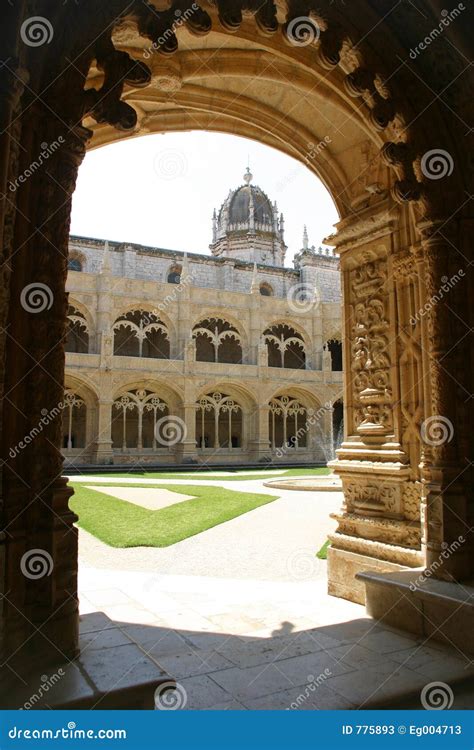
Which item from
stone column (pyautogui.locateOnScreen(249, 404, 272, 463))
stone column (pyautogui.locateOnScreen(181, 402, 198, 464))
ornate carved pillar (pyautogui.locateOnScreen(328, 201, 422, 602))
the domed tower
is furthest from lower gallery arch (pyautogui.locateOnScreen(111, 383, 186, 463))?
A: ornate carved pillar (pyautogui.locateOnScreen(328, 201, 422, 602))

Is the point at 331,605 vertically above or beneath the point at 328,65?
beneath

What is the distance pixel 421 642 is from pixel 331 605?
39.1 inches

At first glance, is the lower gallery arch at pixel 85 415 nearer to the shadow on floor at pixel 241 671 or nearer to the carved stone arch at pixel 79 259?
the carved stone arch at pixel 79 259

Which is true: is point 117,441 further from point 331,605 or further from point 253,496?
point 331,605

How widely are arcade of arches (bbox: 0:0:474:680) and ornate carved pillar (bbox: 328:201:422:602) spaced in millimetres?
15

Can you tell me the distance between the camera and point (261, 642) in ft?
9.75

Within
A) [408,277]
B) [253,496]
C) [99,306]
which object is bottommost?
[253,496]

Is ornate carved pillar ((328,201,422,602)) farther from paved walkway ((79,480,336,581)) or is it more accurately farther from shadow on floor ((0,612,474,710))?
paved walkway ((79,480,336,581))

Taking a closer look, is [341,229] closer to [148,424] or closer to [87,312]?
[87,312]

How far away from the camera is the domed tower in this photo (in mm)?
41531

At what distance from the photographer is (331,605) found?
12.7 ft

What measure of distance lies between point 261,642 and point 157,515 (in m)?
6.80

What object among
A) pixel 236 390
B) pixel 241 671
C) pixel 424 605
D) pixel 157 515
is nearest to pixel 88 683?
pixel 241 671

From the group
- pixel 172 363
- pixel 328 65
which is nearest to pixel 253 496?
pixel 328 65
